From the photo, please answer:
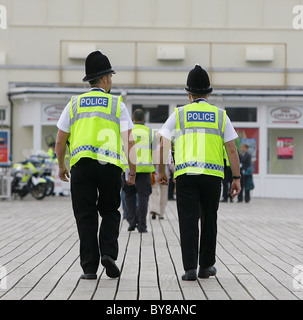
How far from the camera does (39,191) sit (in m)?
22.0

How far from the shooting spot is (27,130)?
26.9 meters

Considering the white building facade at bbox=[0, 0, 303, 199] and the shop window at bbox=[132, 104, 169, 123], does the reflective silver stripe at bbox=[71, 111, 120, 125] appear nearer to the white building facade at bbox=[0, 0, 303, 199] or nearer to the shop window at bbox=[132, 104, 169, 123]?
the shop window at bbox=[132, 104, 169, 123]

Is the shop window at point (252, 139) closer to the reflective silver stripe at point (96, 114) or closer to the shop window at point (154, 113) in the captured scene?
the shop window at point (154, 113)

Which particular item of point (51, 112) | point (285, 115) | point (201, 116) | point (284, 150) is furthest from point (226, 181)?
point (201, 116)

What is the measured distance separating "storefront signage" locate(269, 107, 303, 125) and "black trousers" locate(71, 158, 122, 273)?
19308 mm

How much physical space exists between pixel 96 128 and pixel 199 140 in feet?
3.05

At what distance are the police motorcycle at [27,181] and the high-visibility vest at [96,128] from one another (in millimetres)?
15000

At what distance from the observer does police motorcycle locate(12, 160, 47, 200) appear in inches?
862

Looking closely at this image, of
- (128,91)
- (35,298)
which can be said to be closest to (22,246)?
(35,298)

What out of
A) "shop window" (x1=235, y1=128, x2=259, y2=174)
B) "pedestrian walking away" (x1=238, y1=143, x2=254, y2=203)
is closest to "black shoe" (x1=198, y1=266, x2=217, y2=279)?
"pedestrian walking away" (x1=238, y1=143, x2=254, y2=203)

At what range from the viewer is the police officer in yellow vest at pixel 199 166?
709cm

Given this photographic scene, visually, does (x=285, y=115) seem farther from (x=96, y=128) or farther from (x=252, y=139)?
(x=96, y=128)

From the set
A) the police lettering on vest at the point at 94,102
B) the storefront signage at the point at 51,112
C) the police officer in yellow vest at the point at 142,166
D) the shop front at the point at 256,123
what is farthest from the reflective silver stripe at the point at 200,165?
the storefront signage at the point at 51,112

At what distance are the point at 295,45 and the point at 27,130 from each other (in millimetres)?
9514
